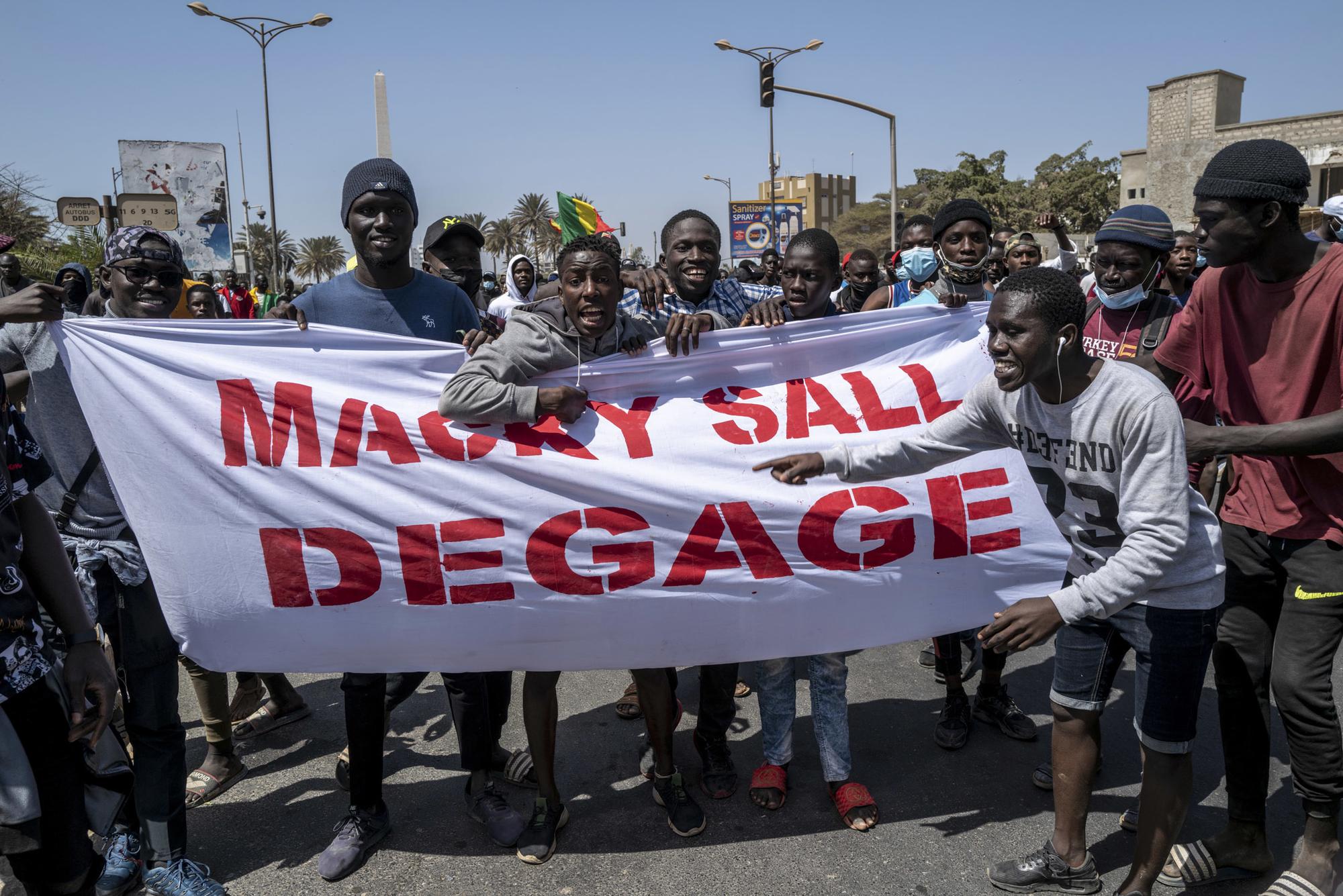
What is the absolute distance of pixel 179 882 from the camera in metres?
2.98

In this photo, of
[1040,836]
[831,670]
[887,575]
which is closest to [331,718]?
[831,670]

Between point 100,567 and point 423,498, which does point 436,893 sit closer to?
point 423,498

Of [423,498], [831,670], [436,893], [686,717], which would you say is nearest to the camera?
[436,893]

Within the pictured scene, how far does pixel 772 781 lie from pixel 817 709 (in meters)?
0.33

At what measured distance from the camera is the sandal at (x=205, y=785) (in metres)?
3.61

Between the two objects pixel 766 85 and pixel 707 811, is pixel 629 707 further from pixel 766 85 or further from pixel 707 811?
pixel 766 85

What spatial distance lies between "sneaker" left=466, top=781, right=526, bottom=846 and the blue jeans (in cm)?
99

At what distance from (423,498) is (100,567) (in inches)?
41.7

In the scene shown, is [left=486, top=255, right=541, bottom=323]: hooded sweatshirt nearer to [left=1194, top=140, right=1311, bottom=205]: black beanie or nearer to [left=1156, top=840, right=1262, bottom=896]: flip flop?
[left=1194, top=140, right=1311, bottom=205]: black beanie

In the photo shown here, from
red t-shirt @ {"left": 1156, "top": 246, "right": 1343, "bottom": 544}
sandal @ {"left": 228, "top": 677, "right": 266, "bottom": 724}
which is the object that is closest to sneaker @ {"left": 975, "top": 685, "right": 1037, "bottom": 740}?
red t-shirt @ {"left": 1156, "top": 246, "right": 1343, "bottom": 544}

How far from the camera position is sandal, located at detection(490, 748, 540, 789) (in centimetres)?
375

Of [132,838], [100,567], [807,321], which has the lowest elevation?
[132,838]

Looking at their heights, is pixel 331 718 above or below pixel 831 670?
below

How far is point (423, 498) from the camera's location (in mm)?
3256
